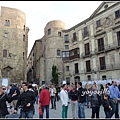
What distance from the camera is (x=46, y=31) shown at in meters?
37.1

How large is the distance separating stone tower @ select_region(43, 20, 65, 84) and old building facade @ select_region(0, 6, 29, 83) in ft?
18.9

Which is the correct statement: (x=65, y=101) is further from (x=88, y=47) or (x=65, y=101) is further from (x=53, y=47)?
(x=53, y=47)

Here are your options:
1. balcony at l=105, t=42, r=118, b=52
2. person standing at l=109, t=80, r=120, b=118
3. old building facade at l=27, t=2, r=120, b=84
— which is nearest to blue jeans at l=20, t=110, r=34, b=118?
person standing at l=109, t=80, r=120, b=118

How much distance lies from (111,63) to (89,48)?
6096 millimetres

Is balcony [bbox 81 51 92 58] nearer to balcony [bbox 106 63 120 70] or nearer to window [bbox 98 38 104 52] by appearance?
window [bbox 98 38 104 52]

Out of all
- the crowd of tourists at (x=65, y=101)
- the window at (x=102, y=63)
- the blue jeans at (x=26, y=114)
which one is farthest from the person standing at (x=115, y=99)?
the window at (x=102, y=63)

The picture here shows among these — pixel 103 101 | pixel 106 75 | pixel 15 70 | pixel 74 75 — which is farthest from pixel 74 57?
pixel 103 101

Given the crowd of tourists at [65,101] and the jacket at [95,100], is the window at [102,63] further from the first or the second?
the jacket at [95,100]

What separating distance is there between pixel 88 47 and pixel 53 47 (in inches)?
333

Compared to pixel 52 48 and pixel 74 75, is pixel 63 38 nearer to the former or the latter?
pixel 52 48

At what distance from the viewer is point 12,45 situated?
34.3 m

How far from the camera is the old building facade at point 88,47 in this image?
25.8m

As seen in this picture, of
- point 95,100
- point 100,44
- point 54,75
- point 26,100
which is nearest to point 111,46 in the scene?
point 100,44

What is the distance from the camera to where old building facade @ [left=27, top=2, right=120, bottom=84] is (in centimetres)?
2575
